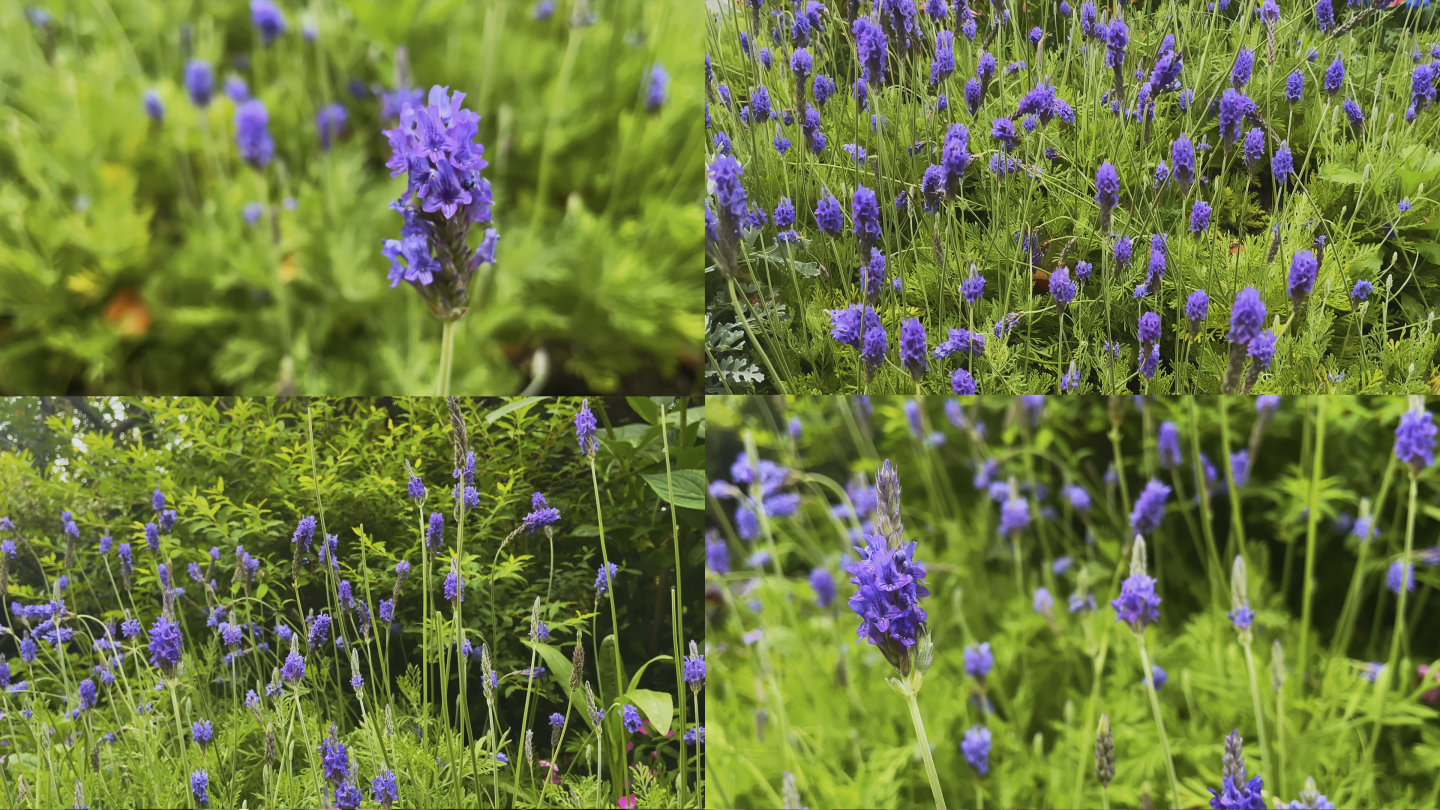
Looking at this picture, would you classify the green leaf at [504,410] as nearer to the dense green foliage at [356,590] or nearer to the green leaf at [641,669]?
the dense green foliage at [356,590]

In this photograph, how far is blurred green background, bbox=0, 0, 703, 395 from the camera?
5.97ft

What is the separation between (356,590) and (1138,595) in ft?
4.15

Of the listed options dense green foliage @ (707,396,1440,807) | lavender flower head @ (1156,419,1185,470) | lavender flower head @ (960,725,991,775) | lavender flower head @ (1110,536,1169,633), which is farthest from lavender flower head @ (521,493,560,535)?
lavender flower head @ (1156,419,1185,470)

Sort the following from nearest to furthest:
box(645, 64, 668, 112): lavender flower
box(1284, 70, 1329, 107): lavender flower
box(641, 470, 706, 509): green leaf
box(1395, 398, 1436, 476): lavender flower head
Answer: box(1395, 398, 1436, 476): lavender flower head
box(641, 470, 706, 509): green leaf
box(1284, 70, 1329, 107): lavender flower
box(645, 64, 668, 112): lavender flower

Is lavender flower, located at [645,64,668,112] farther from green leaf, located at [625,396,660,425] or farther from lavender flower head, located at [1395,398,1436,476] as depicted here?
lavender flower head, located at [1395,398,1436,476]

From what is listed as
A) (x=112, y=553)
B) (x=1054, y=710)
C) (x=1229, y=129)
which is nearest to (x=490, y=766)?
(x=112, y=553)

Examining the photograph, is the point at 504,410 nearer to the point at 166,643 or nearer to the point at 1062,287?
the point at 166,643

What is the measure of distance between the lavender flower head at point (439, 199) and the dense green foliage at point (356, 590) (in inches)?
19.7

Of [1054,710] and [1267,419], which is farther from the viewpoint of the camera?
[1054,710]

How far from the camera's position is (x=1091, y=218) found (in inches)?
68.6

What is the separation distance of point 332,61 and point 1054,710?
7.64 feet

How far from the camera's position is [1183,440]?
1.79 m

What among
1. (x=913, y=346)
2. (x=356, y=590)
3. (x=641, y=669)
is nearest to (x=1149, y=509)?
(x=913, y=346)

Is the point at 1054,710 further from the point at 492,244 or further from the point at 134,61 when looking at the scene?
the point at 134,61
